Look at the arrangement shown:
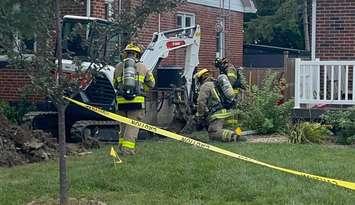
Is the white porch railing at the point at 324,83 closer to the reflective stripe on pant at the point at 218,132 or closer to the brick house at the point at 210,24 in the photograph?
the reflective stripe on pant at the point at 218,132

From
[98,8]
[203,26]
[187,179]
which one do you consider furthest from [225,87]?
[203,26]

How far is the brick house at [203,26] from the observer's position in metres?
17.9

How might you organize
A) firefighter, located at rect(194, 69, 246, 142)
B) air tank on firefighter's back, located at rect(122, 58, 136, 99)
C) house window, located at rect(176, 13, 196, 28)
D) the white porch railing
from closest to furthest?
air tank on firefighter's back, located at rect(122, 58, 136, 99), firefighter, located at rect(194, 69, 246, 142), the white porch railing, house window, located at rect(176, 13, 196, 28)

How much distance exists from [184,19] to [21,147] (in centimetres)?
1171

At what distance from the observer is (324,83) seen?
1555 centimetres

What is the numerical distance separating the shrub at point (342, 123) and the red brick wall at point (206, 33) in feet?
20.9

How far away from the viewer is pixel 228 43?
25984 mm

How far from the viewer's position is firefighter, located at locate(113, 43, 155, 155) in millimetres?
11578

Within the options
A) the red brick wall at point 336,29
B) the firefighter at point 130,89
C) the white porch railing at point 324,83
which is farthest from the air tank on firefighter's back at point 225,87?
the red brick wall at point 336,29

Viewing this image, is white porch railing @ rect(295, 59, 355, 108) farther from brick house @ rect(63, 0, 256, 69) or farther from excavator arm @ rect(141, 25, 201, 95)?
brick house @ rect(63, 0, 256, 69)

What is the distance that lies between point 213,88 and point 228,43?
11754mm

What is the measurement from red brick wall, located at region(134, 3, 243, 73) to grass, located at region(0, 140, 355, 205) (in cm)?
868

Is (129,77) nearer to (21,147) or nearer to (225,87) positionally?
(21,147)

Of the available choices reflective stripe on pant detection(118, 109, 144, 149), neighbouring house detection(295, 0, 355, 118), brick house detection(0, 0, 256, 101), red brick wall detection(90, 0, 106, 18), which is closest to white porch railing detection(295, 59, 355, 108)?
neighbouring house detection(295, 0, 355, 118)
